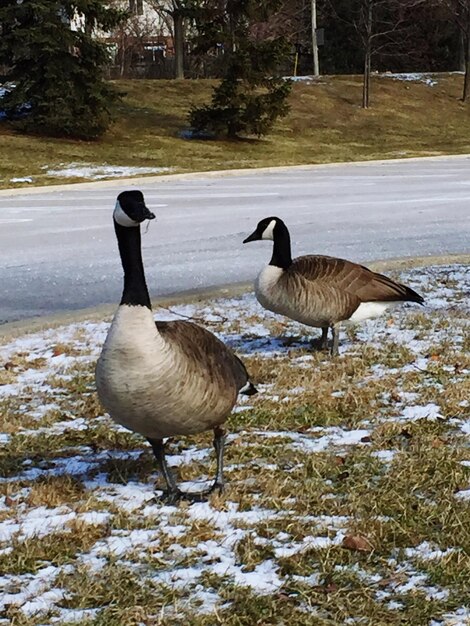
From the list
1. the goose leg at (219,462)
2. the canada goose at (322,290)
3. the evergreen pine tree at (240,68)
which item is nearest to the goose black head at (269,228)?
the canada goose at (322,290)

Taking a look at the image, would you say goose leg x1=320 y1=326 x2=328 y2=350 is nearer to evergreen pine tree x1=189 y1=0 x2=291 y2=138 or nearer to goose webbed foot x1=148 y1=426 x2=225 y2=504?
goose webbed foot x1=148 y1=426 x2=225 y2=504

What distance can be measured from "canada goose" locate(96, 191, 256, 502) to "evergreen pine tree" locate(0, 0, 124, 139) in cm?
2323

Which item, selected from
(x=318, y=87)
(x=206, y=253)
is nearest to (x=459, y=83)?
(x=318, y=87)

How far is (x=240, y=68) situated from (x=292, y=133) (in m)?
4.43

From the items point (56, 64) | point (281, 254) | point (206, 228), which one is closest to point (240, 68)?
point (56, 64)

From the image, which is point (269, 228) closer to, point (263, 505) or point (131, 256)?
point (131, 256)

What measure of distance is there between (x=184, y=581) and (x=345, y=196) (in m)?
14.3

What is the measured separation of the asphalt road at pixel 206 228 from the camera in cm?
936

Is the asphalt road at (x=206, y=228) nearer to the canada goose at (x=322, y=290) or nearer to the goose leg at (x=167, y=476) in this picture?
the canada goose at (x=322, y=290)

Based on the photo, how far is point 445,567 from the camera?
331 cm

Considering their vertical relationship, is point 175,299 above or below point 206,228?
below

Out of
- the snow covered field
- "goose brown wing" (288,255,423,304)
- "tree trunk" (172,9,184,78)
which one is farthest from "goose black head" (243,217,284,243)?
"tree trunk" (172,9,184,78)

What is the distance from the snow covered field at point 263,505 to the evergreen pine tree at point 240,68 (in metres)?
22.9

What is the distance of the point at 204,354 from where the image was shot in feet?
13.0
